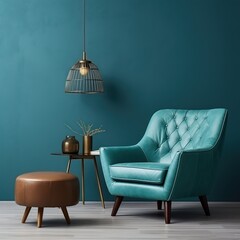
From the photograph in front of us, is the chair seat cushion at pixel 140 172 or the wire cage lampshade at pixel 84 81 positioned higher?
the wire cage lampshade at pixel 84 81

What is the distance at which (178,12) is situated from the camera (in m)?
5.88

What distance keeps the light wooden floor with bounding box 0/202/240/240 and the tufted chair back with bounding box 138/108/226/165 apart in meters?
0.50

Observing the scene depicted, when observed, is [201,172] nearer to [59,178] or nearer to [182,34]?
[59,178]

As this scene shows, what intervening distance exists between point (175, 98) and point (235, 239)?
2106 mm

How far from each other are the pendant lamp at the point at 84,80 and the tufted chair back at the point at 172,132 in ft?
2.09

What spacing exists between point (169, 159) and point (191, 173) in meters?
0.65

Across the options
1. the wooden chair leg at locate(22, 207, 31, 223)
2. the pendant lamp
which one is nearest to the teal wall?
the pendant lamp

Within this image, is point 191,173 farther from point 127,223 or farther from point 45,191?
point 45,191

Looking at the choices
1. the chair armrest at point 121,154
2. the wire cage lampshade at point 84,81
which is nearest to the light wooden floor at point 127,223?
the chair armrest at point 121,154

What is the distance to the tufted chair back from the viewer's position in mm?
5281

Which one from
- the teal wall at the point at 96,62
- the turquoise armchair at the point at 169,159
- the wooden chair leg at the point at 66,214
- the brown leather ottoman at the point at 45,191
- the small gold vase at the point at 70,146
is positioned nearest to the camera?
the brown leather ottoman at the point at 45,191

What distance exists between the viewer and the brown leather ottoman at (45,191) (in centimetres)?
435

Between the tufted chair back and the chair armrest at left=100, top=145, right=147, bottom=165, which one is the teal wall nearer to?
the tufted chair back

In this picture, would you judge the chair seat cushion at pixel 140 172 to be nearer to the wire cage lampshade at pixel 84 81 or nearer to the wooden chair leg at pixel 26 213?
the wooden chair leg at pixel 26 213
